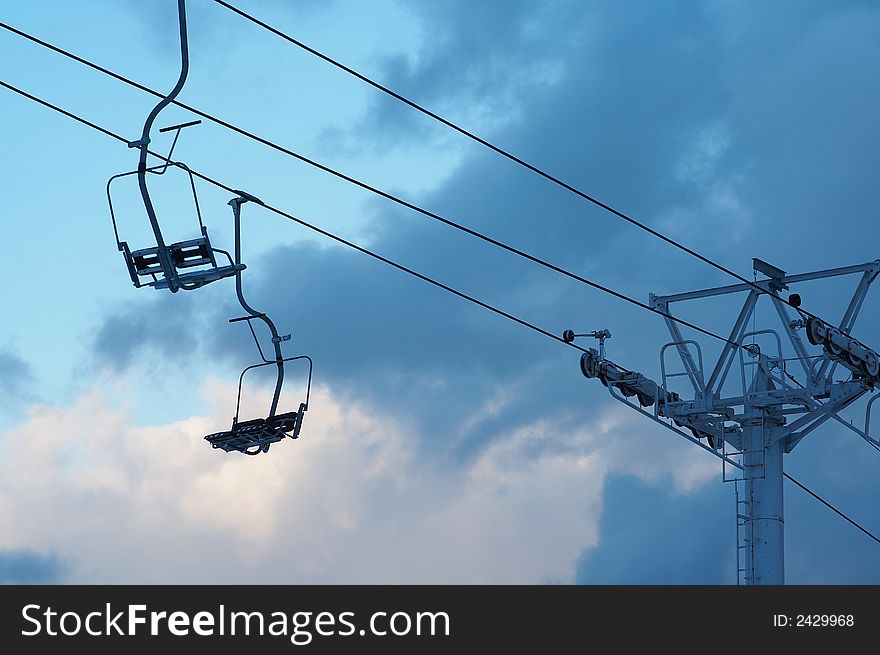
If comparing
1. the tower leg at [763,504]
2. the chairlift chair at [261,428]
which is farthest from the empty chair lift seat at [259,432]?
the tower leg at [763,504]

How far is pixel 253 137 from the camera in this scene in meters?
17.7

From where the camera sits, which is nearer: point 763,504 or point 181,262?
point 181,262

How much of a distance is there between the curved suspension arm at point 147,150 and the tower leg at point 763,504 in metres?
15.3

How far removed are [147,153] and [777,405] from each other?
16.3m

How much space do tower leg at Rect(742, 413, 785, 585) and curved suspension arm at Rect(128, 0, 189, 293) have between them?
15.3m

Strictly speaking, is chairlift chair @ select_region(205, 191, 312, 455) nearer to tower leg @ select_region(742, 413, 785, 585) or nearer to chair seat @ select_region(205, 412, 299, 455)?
chair seat @ select_region(205, 412, 299, 455)

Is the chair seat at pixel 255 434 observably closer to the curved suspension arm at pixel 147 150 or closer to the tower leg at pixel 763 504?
the curved suspension arm at pixel 147 150

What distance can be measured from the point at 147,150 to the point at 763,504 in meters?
16.4

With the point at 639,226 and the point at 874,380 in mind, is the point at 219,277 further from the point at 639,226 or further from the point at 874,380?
the point at 874,380

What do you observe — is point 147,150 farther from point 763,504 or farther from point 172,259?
point 763,504

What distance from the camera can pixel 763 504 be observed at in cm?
2831

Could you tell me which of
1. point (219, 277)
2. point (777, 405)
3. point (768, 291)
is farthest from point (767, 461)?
point (219, 277)

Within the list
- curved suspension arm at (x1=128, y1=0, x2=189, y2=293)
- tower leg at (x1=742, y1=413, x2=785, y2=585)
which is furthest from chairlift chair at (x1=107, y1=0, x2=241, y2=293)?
tower leg at (x1=742, y1=413, x2=785, y2=585)

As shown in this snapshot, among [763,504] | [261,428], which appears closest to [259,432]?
[261,428]
